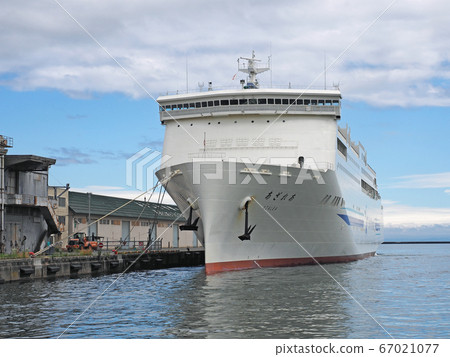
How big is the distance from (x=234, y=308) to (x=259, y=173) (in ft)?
35.4

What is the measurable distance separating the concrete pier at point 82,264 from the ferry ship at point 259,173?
21.8ft

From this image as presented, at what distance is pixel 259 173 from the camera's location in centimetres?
2823

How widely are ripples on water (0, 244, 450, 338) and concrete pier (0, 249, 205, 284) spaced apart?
1336mm

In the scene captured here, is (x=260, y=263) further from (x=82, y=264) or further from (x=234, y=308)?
(x=234, y=308)

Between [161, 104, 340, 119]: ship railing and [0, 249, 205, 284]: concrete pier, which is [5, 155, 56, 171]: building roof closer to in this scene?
[0, 249, 205, 284]: concrete pier

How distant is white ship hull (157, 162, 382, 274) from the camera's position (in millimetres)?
27812

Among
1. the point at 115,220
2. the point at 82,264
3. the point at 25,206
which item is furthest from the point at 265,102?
the point at 115,220

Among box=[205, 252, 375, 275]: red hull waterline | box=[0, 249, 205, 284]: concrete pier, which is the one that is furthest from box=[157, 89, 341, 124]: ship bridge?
box=[0, 249, 205, 284]: concrete pier

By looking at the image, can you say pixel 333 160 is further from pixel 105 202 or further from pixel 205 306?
Result: pixel 105 202

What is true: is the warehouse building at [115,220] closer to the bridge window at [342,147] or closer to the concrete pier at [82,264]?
the concrete pier at [82,264]

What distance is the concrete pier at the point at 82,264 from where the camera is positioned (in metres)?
28.4

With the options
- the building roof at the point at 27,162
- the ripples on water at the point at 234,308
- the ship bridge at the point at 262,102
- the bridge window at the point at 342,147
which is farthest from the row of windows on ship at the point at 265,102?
the building roof at the point at 27,162

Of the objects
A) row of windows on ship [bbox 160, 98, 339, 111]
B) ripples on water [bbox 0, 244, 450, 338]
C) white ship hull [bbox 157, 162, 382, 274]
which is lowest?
ripples on water [bbox 0, 244, 450, 338]

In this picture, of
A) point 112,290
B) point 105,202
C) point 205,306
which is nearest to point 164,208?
point 105,202
